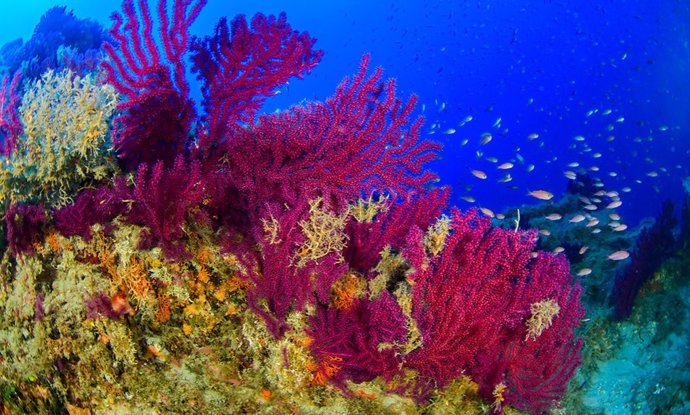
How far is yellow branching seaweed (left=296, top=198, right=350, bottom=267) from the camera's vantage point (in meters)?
3.22


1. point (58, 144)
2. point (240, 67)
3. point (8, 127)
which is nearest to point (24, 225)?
point (58, 144)

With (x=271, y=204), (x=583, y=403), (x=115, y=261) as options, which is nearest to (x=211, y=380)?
(x=115, y=261)

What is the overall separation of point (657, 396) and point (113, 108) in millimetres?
9180

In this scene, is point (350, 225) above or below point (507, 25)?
below

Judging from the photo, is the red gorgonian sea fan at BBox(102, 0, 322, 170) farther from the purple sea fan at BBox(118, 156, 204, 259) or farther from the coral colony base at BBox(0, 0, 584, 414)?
the purple sea fan at BBox(118, 156, 204, 259)

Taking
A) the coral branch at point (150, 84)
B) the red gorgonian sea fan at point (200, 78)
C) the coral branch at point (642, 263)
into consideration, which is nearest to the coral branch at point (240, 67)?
the red gorgonian sea fan at point (200, 78)

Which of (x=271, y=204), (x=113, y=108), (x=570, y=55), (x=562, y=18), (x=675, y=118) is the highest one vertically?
(x=562, y=18)

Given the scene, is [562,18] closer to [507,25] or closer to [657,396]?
[507,25]

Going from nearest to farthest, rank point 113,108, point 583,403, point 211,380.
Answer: point 211,380 → point 113,108 → point 583,403

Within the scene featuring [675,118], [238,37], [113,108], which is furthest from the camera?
[675,118]

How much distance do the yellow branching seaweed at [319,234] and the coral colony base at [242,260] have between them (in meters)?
0.02

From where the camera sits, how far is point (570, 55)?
A: 87688mm

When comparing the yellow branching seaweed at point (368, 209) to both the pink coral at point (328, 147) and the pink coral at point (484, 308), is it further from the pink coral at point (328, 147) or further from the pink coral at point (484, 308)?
the pink coral at point (484, 308)

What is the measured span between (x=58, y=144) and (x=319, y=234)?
92.3 inches
